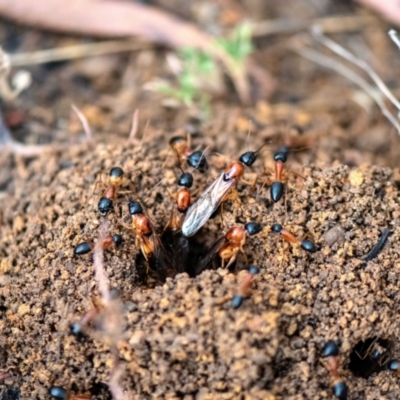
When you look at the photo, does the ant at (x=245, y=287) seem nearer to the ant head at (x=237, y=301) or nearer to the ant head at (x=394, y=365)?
the ant head at (x=237, y=301)

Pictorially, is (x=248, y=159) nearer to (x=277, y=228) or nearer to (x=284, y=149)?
(x=284, y=149)

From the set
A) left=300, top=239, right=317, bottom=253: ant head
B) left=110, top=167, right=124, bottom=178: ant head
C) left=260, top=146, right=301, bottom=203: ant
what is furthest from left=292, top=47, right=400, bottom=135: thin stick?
left=110, top=167, right=124, bottom=178: ant head

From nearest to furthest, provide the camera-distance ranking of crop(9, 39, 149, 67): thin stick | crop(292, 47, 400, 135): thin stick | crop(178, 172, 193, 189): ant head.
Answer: crop(178, 172, 193, 189): ant head < crop(292, 47, 400, 135): thin stick < crop(9, 39, 149, 67): thin stick

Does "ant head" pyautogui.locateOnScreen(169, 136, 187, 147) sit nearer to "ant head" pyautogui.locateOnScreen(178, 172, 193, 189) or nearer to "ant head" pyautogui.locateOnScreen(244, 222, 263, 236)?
"ant head" pyautogui.locateOnScreen(178, 172, 193, 189)

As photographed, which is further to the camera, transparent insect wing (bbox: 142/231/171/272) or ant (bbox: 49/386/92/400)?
transparent insect wing (bbox: 142/231/171/272)

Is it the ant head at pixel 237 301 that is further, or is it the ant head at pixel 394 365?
the ant head at pixel 394 365

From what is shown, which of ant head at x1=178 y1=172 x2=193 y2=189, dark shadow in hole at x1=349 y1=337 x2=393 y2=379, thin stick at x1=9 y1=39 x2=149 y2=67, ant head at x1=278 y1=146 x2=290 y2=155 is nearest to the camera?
dark shadow in hole at x1=349 y1=337 x2=393 y2=379

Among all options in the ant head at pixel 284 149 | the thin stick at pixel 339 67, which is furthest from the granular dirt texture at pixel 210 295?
the thin stick at pixel 339 67
